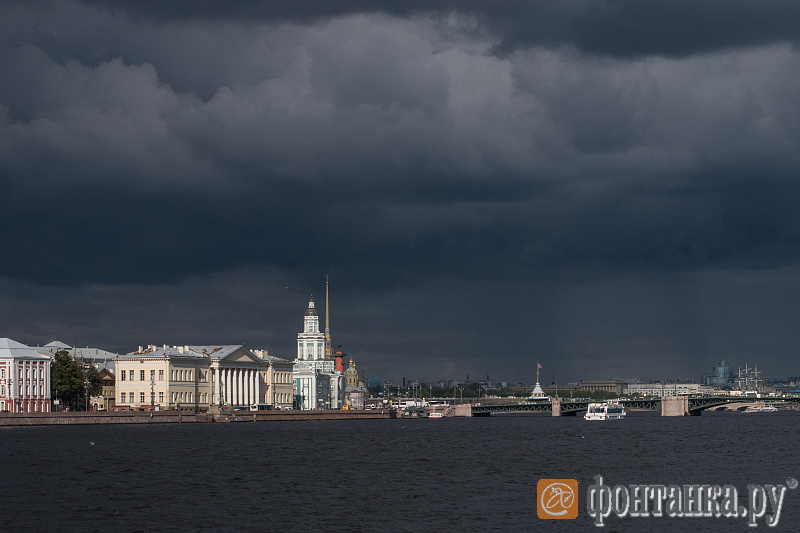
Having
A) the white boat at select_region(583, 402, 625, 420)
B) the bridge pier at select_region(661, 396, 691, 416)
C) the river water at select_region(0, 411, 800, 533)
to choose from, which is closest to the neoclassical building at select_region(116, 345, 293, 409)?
the white boat at select_region(583, 402, 625, 420)

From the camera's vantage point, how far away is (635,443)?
8162 centimetres

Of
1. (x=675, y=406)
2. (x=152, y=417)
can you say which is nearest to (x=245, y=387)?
(x=152, y=417)

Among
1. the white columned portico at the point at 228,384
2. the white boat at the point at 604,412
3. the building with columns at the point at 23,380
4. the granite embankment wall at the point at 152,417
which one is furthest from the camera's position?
the white columned portico at the point at 228,384

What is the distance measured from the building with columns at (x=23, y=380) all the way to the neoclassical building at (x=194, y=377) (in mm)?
26023

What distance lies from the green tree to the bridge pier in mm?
91439

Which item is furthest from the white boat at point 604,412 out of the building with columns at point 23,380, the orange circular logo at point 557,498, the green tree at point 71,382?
the orange circular logo at point 557,498

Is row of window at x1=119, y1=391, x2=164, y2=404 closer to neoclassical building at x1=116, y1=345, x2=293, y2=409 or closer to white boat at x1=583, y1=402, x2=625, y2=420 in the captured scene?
neoclassical building at x1=116, y1=345, x2=293, y2=409

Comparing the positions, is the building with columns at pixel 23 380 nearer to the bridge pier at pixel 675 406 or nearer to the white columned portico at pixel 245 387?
the white columned portico at pixel 245 387

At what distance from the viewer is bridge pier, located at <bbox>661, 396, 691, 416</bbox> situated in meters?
184

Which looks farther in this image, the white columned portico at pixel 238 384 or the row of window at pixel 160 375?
the white columned portico at pixel 238 384

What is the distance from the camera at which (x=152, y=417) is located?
138m

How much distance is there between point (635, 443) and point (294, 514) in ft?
165

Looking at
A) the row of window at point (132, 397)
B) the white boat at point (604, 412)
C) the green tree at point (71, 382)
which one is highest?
the green tree at point (71, 382)

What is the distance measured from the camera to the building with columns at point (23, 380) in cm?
13650
